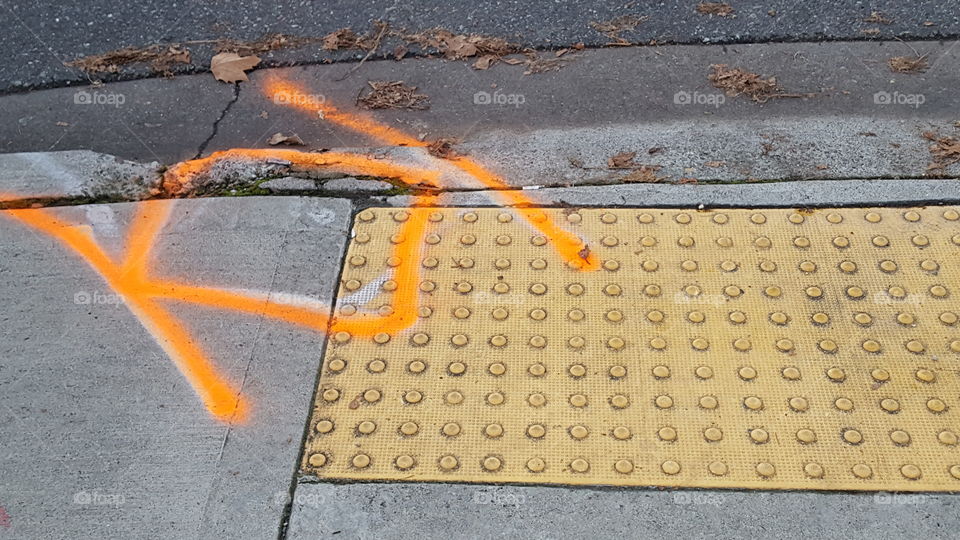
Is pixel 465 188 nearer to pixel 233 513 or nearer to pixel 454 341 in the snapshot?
pixel 454 341

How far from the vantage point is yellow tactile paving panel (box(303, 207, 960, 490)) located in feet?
8.93

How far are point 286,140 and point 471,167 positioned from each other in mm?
1000

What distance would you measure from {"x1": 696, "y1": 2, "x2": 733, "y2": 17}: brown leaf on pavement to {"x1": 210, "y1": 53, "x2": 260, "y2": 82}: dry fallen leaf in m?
2.63

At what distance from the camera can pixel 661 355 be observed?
301 cm

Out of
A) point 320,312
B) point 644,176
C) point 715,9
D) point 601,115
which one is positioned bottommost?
point 320,312

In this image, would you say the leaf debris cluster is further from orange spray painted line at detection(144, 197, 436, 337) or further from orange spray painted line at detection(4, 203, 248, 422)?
orange spray painted line at detection(4, 203, 248, 422)

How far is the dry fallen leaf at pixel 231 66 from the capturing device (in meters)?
4.45

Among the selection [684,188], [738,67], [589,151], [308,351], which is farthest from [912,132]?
[308,351]
